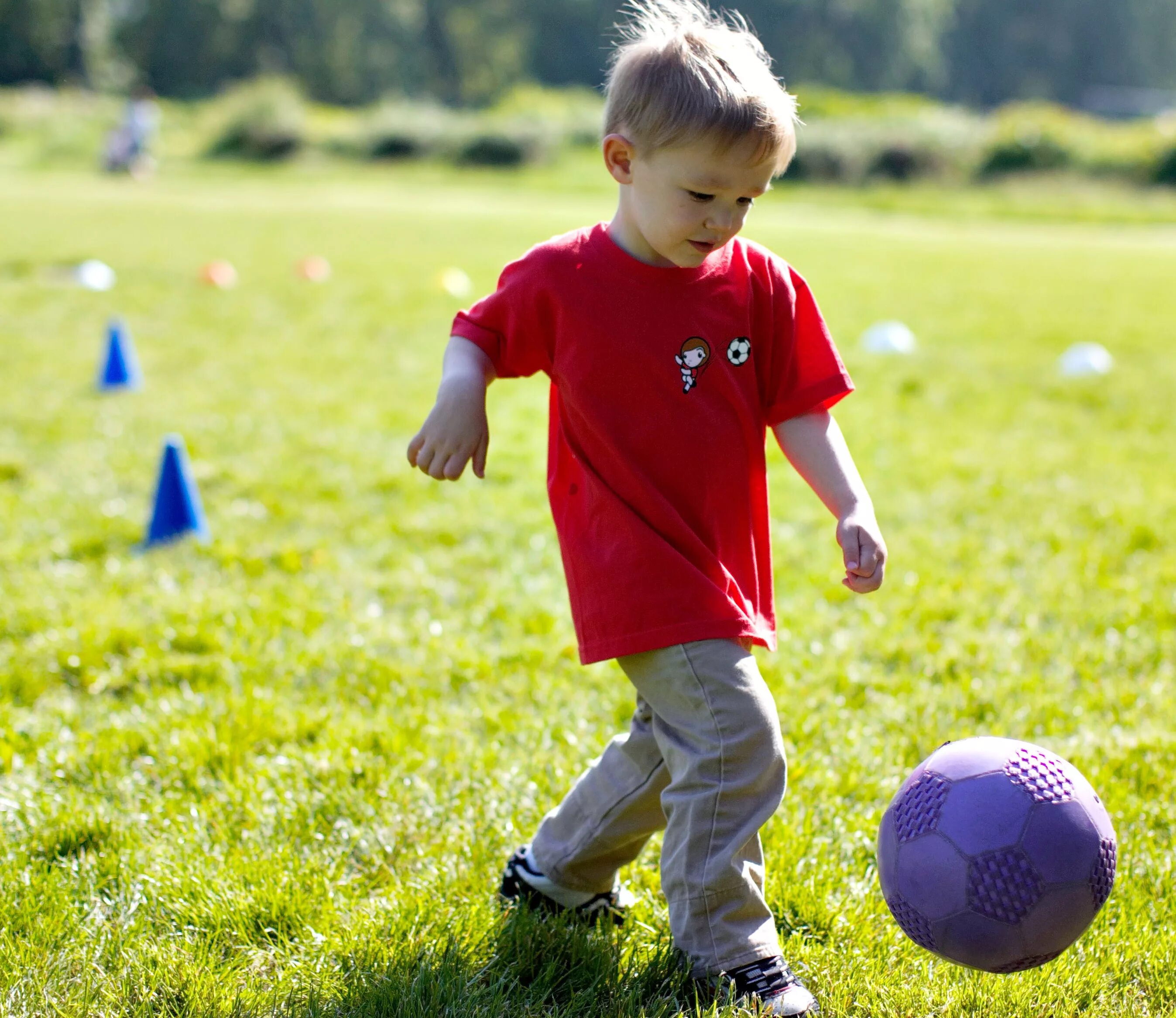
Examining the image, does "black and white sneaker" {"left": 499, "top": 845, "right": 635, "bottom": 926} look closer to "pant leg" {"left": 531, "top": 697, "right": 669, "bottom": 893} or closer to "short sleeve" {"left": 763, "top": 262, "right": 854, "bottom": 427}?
"pant leg" {"left": 531, "top": 697, "right": 669, "bottom": 893}

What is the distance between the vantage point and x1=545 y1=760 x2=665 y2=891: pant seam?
2.50 m

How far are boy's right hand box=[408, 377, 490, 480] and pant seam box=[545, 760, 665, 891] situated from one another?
0.71 meters

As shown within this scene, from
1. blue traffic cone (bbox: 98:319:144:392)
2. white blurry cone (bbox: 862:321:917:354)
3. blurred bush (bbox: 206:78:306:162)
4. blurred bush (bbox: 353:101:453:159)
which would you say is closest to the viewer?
blue traffic cone (bbox: 98:319:144:392)

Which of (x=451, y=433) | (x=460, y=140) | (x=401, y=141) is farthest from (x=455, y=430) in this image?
(x=401, y=141)

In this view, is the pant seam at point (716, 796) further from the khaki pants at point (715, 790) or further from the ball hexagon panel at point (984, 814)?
the ball hexagon panel at point (984, 814)

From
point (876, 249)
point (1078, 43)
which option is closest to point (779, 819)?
point (876, 249)

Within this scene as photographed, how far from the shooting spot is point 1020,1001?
227 cm

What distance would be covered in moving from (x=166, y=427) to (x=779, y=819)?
4710 mm

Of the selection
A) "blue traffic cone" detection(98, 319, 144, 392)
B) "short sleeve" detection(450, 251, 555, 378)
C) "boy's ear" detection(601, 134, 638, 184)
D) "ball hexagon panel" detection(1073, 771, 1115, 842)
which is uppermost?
"boy's ear" detection(601, 134, 638, 184)

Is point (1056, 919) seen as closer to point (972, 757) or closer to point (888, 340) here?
point (972, 757)

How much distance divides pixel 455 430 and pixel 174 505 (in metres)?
2.84

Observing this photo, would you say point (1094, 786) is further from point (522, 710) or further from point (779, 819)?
point (522, 710)

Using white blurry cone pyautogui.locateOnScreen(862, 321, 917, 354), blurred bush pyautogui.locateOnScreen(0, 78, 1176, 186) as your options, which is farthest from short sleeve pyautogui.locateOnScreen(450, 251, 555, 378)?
blurred bush pyautogui.locateOnScreen(0, 78, 1176, 186)

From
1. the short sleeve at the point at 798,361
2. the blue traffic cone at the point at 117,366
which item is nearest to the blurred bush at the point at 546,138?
the blue traffic cone at the point at 117,366
